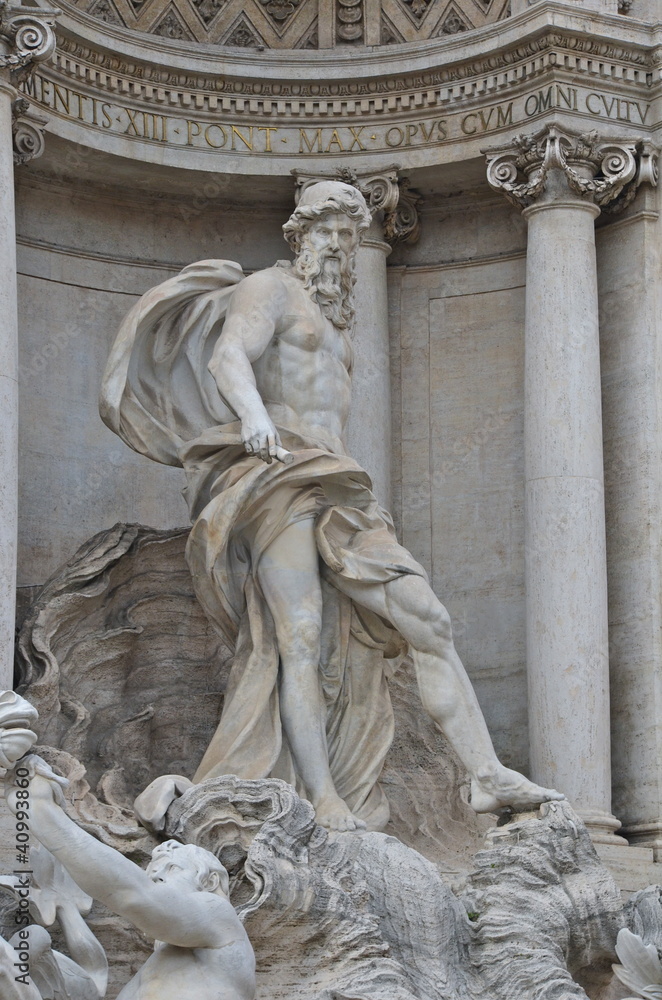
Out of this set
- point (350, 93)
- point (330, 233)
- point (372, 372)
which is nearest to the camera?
point (330, 233)

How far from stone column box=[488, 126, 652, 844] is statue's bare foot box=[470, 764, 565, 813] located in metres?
1.39

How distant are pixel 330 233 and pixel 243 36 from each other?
2.86 metres

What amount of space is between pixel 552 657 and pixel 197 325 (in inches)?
103

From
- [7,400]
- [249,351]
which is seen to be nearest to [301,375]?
[249,351]

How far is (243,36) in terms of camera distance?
1460cm

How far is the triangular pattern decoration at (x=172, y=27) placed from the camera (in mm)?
14391

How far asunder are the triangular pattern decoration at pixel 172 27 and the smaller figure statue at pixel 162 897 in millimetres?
6412

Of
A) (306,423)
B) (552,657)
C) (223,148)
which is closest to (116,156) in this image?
(223,148)

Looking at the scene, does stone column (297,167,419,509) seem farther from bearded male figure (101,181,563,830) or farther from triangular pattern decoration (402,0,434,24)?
bearded male figure (101,181,563,830)

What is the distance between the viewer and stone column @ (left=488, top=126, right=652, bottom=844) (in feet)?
42.7

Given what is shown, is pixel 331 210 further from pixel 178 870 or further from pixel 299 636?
pixel 178 870

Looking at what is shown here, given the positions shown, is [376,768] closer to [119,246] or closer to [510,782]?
[510,782]

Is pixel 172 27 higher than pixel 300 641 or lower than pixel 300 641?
higher

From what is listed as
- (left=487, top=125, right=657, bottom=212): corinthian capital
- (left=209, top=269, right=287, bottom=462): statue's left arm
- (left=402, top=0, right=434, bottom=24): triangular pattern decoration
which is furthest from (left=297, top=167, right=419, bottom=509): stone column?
(left=209, top=269, right=287, bottom=462): statue's left arm
